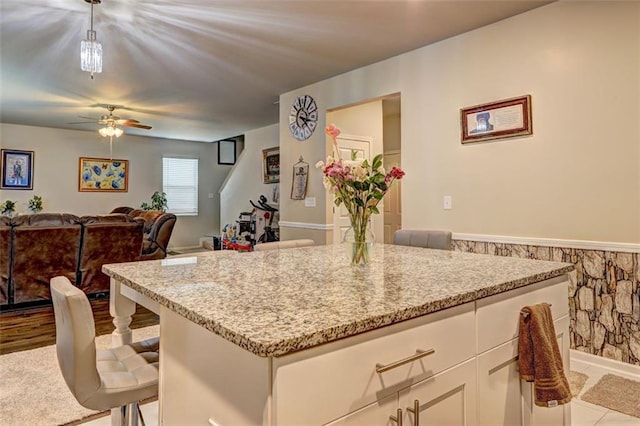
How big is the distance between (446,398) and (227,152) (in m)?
9.54

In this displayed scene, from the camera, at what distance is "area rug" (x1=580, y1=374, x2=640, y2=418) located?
7.24 ft

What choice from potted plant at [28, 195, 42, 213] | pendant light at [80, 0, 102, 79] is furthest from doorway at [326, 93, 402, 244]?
potted plant at [28, 195, 42, 213]

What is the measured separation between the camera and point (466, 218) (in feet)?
11.2

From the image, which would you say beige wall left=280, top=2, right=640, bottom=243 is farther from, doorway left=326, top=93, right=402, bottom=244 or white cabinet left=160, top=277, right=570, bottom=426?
white cabinet left=160, top=277, right=570, bottom=426

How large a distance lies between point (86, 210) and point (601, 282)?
8.80 metres

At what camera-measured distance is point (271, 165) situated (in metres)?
7.50

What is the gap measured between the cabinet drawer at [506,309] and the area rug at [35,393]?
2.04m

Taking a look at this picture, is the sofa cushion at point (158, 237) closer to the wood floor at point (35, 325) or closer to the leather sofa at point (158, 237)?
the leather sofa at point (158, 237)

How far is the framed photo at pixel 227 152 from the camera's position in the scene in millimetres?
9859

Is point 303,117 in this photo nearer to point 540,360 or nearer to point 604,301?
point 604,301

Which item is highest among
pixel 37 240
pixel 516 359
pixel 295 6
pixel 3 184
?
pixel 295 6

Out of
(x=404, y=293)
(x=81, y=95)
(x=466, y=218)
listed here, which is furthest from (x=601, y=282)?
(x=81, y=95)

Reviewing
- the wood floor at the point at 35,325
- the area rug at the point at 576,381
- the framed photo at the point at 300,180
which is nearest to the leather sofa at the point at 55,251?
the wood floor at the point at 35,325

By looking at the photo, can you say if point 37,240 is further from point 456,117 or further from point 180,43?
point 456,117
